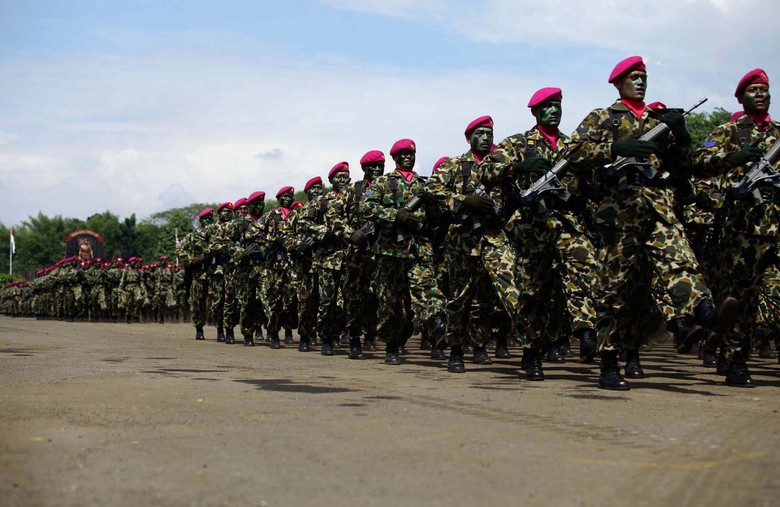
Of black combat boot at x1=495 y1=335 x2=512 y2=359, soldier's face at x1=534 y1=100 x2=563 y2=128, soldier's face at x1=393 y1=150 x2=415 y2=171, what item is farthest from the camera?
black combat boot at x1=495 y1=335 x2=512 y2=359

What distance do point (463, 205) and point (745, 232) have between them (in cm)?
287

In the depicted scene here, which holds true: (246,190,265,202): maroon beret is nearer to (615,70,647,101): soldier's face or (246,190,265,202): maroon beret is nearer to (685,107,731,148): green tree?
(615,70,647,101): soldier's face

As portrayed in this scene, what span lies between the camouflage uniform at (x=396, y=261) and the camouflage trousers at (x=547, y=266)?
8.12 ft

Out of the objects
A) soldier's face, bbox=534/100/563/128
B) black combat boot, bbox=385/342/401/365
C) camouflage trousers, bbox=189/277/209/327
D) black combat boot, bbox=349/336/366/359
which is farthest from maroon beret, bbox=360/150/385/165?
camouflage trousers, bbox=189/277/209/327

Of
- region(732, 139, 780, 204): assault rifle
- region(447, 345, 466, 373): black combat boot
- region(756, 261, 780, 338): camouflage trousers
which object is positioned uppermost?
A: region(732, 139, 780, 204): assault rifle

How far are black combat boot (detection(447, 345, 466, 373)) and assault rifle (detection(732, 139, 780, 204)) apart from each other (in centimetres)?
324

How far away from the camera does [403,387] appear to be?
345 inches

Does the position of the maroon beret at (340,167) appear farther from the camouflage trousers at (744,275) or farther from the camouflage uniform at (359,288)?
the camouflage trousers at (744,275)

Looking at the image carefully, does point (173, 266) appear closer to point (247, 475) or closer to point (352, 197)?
point (352, 197)

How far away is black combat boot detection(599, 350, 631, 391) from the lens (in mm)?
8227

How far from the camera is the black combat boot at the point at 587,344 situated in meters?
8.60

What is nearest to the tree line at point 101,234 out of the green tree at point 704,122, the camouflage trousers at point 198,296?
the green tree at point 704,122

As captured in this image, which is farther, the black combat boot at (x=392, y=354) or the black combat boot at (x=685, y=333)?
the black combat boot at (x=392, y=354)

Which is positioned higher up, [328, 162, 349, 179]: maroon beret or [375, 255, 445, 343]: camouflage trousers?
[328, 162, 349, 179]: maroon beret
